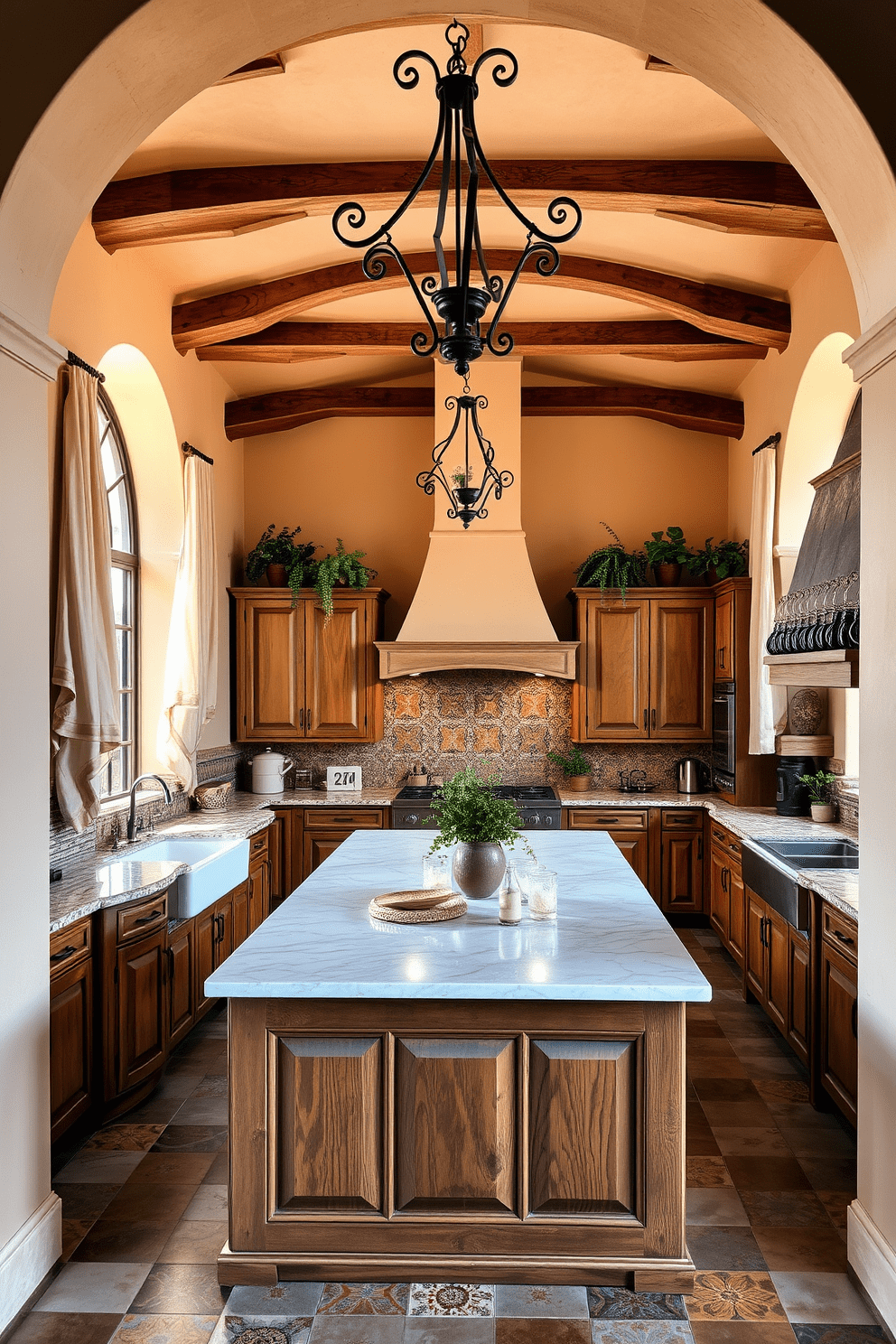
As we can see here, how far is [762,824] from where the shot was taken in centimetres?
509

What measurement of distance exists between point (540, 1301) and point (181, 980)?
2.16m

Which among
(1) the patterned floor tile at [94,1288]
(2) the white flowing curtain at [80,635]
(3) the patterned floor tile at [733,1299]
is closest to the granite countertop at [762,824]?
(3) the patterned floor tile at [733,1299]

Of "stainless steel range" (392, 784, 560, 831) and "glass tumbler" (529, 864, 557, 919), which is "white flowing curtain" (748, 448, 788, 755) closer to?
"stainless steel range" (392, 784, 560, 831)

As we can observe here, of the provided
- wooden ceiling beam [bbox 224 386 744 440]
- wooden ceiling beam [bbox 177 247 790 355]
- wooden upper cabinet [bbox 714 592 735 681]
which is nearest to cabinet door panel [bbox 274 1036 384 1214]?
wooden ceiling beam [bbox 177 247 790 355]

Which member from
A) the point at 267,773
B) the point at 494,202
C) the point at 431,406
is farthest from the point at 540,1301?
the point at 431,406

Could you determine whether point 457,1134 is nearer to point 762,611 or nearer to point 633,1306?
point 633,1306

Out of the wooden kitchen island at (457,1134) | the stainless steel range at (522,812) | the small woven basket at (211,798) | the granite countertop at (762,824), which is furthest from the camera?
the stainless steel range at (522,812)

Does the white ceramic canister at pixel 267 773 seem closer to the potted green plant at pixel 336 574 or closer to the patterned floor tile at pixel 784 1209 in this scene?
the potted green plant at pixel 336 574

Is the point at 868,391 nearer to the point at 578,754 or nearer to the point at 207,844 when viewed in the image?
the point at 207,844

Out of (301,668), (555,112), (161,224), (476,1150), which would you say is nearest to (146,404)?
(161,224)

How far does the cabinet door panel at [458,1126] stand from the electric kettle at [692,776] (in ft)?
14.3

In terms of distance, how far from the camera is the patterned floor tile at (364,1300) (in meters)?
2.41

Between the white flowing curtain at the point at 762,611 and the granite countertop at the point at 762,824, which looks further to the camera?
→ the white flowing curtain at the point at 762,611

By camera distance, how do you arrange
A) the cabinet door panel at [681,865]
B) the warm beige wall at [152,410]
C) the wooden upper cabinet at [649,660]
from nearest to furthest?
1. the warm beige wall at [152,410]
2. the cabinet door panel at [681,865]
3. the wooden upper cabinet at [649,660]
